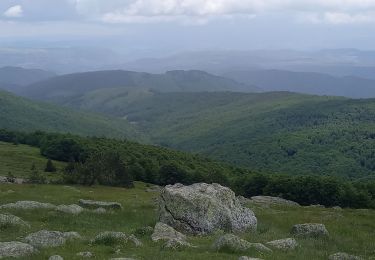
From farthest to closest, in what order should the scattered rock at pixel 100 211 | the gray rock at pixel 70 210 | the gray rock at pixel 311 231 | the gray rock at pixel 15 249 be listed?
the scattered rock at pixel 100 211 < the gray rock at pixel 70 210 < the gray rock at pixel 311 231 < the gray rock at pixel 15 249

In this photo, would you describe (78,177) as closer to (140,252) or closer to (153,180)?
(153,180)

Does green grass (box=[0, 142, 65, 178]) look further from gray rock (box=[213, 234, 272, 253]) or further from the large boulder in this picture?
gray rock (box=[213, 234, 272, 253])

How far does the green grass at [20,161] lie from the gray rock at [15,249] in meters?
87.8

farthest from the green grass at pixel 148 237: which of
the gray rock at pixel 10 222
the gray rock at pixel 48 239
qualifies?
the gray rock at pixel 48 239

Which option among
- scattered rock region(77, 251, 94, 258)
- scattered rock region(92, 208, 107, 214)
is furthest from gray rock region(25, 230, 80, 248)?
scattered rock region(92, 208, 107, 214)

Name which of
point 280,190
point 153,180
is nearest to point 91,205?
point 280,190

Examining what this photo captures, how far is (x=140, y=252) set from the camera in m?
23.7

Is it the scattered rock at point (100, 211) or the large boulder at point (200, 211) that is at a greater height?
the large boulder at point (200, 211)

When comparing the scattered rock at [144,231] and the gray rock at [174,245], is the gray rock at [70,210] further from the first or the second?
the gray rock at [174,245]

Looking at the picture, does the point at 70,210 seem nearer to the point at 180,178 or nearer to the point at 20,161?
the point at 180,178

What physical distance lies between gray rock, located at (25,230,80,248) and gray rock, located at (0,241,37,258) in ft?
Answer: 4.07

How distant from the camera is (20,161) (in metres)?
136

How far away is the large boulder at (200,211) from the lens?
33719 millimetres

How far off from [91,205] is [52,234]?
1833 cm
